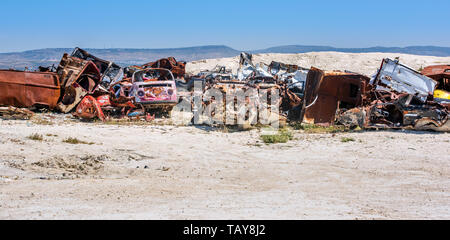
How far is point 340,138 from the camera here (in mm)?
10820

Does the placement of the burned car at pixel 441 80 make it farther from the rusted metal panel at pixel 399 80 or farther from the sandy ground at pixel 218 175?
the sandy ground at pixel 218 175

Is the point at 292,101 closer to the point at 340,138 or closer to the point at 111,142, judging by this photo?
the point at 340,138

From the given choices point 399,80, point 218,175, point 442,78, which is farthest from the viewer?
point 442,78

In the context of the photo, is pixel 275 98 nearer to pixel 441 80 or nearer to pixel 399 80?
pixel 399 80

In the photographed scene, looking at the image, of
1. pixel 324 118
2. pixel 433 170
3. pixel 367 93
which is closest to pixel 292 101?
pixel 324 118

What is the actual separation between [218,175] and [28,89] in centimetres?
912

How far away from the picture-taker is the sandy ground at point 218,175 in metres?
5.13

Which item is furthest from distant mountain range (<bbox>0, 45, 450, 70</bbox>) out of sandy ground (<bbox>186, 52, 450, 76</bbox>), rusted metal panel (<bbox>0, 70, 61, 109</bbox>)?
rusted metal panel (<bbox>0, 70, 61, 109</bbox>)

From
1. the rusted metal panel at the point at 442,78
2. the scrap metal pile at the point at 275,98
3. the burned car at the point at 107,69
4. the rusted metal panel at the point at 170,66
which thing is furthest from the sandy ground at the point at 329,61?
the scrap metal pile at the point at 275,98

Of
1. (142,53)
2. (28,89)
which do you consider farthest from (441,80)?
(142,53)

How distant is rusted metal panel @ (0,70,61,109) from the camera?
521 inches

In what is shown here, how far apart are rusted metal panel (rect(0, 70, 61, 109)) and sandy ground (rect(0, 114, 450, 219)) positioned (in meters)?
1.95

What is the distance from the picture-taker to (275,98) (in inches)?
503

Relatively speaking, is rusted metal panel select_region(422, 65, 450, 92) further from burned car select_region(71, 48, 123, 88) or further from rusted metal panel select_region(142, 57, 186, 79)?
burned car select_region(71, 48, 123, 88)
